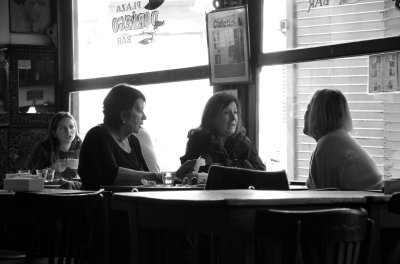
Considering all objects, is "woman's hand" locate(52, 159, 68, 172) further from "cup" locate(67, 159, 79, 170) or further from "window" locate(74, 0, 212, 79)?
"window" locate(74, 0, 212, 79)

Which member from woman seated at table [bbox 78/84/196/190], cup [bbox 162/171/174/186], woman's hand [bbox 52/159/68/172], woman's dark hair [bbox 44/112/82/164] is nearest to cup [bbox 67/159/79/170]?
woman's hand [bbox 52/159/68/172]

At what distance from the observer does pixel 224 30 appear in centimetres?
673

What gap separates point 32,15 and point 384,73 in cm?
473

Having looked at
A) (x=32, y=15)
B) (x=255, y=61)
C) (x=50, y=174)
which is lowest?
(x=50, y=174)

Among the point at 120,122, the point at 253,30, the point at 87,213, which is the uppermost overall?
the point at 253,30

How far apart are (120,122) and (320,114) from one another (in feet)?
4.43

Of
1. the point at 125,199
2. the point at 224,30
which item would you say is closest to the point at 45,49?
the point at 224,30

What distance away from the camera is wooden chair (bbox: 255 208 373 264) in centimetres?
273

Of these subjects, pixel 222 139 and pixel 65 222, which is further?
pixel 222 139

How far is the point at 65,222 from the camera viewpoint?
3.92 metres

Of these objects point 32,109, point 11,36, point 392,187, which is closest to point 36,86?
point 32,109

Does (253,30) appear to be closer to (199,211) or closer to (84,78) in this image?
(84,78)

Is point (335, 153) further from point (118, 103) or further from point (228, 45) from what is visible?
point (228, 45)

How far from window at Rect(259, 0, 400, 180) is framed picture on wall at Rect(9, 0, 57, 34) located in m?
3.36
